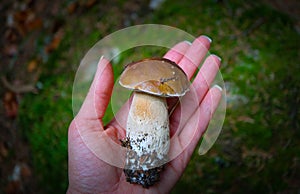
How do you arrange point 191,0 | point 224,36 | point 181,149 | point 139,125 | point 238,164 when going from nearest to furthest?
point 139,125 < point 181,149 < point 238,164 < point 224,36 < point 191,0

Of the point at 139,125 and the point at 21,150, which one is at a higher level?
the point at 139,125

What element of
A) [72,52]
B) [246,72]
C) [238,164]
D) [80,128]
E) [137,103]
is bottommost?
[238,164]

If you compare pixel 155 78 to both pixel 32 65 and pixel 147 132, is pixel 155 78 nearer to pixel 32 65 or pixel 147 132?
pixel 147 132

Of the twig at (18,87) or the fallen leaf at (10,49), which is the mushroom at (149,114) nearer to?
the twig at (18,87)

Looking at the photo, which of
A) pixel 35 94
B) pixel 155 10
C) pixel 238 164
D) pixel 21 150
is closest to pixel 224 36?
pixel 155 10

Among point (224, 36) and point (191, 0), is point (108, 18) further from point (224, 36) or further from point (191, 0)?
point (224, 36)

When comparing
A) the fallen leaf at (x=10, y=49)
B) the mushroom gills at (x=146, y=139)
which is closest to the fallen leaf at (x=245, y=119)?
the mushroom gills at (x=146, y=139)

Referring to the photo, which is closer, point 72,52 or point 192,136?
point 192,136
